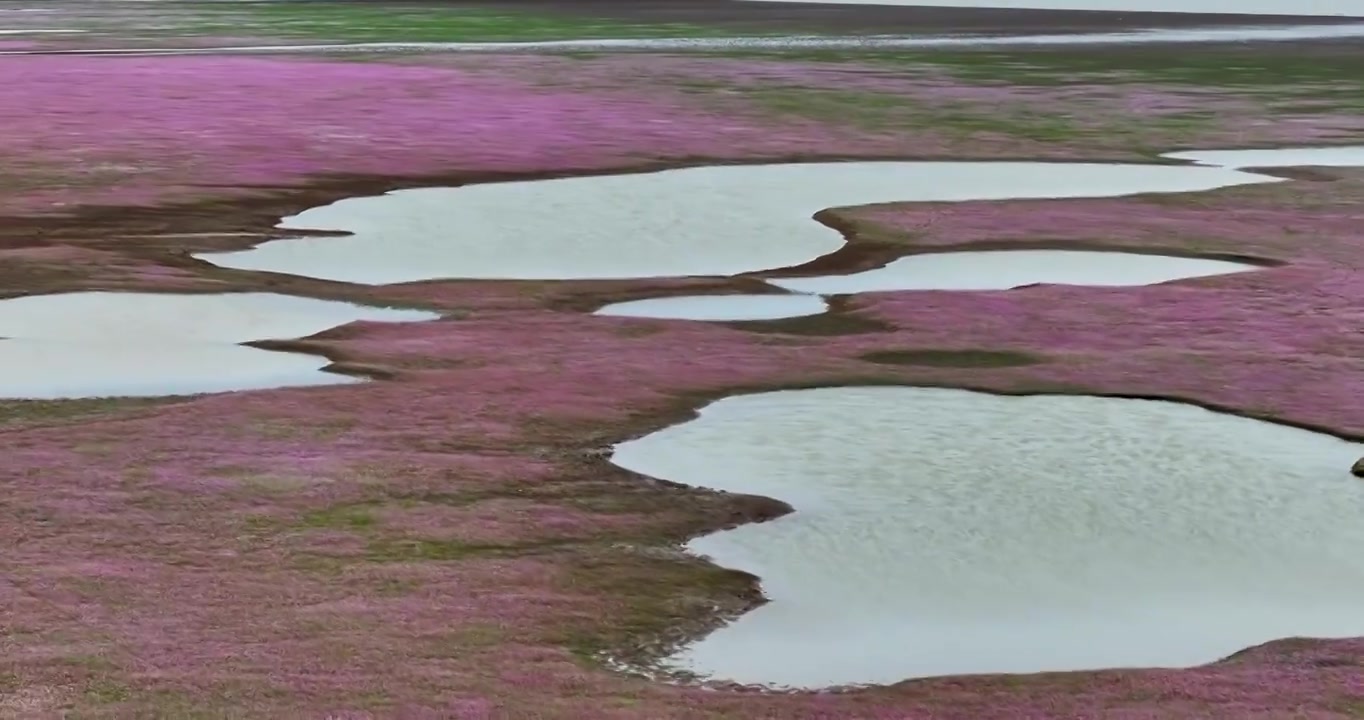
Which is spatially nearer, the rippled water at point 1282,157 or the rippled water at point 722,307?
the rippled water at point 722,307

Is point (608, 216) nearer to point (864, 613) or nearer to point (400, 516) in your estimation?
point (400, 516)

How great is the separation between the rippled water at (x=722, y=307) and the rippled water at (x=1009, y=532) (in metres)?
2.41

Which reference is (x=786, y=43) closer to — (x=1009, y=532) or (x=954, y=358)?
(x=954, y=358)

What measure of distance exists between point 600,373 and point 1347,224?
9023 millimetres

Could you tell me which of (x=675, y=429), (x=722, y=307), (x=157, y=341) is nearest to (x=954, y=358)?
(x=722, y=307)

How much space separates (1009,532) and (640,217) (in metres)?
10.2

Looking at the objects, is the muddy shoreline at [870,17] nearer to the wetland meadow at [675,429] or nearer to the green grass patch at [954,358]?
the wetland meadow at [675,429]

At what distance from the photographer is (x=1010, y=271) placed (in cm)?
1583

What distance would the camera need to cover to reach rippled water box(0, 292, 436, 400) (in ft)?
36.8

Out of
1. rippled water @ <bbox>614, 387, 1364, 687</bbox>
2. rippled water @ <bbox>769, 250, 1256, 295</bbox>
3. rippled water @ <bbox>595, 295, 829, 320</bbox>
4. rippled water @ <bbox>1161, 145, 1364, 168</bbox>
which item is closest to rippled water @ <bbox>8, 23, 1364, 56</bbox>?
rippled water @ <bbox>1161, 145, 1364, 168</bbox>

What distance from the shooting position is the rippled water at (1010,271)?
1513 centimetres

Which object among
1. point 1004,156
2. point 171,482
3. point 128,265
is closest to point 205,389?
point 171,482

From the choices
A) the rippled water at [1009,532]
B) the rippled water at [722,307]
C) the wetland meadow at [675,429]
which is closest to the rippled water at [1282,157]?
the wetland meadow at [675,429]

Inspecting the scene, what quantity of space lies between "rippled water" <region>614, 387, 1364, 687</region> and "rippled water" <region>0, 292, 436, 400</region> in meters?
2.51
